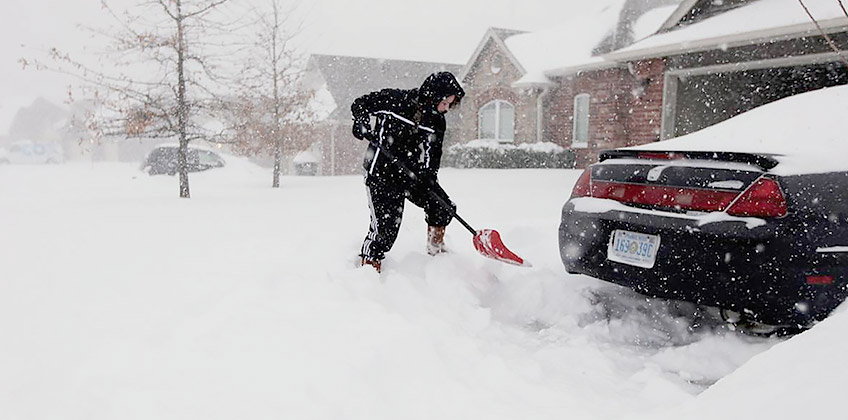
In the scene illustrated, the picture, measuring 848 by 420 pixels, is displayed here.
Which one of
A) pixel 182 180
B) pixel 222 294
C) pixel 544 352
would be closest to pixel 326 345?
pixel 222 294

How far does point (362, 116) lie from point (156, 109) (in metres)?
7.31

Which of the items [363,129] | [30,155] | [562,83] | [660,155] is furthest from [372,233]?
[30,155]

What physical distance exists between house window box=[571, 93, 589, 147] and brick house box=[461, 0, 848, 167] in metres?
0.03

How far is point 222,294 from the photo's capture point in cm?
322

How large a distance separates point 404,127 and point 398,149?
159 millimetres

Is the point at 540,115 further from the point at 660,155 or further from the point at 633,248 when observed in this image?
the point at 633,248

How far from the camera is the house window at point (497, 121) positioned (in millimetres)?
21516

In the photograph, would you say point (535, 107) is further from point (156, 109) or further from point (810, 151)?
point (810, 151)

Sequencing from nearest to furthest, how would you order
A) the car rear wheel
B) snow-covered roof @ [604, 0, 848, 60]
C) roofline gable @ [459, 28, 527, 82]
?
the car rear wheel, snow-covered roof @ [604, 0, 848, 60], roofline gable @ [459, 28, 527, 82]

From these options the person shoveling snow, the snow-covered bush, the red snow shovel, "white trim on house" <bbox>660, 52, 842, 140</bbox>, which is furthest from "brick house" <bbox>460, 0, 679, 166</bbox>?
the person shoveling snow

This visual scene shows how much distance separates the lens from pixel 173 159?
54.1 ft

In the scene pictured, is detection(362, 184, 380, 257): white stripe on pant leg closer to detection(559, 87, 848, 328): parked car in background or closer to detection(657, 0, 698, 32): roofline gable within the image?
detection(559, 87, 848, 328): parked car in background

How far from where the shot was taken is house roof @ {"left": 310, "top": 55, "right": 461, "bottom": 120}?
2697 cm

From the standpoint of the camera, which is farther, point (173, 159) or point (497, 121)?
point (497, 121)
